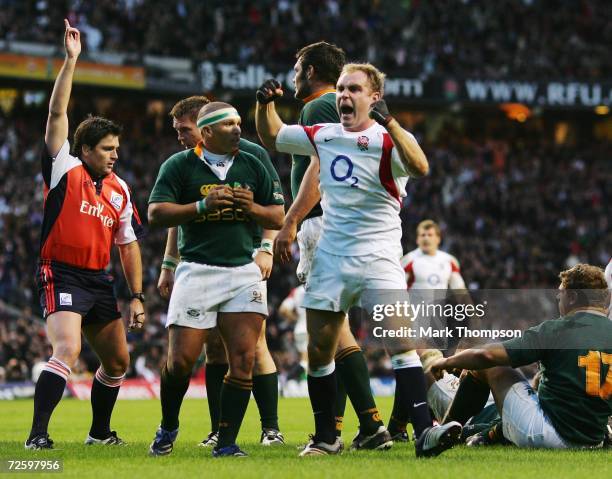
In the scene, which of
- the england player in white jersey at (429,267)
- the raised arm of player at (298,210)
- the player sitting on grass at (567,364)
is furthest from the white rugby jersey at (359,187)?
the england player in white jersey at (429,267)

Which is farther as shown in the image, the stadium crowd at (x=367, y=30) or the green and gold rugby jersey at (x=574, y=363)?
the stadium crowd at (x=367, y=30)

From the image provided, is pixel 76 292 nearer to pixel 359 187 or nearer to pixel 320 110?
pixel 320 110

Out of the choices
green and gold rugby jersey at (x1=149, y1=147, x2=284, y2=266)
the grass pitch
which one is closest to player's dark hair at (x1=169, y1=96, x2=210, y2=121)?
green and gold rugby jersey at (x1=149, y1=147, x2=284, y2=266)

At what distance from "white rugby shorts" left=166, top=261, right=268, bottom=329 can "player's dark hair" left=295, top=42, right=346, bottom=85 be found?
1.69 m

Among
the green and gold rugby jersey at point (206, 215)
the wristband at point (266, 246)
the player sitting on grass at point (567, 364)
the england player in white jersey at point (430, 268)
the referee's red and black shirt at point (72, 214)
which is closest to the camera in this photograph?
the player sitting on grass at point (567, 364)

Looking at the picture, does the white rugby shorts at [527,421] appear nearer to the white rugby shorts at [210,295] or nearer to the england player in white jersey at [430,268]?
the white rugby shorts at [210,295]

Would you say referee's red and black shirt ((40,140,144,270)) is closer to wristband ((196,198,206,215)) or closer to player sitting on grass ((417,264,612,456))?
wristband ((196,198,206,215))

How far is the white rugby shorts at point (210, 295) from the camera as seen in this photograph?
729 cm

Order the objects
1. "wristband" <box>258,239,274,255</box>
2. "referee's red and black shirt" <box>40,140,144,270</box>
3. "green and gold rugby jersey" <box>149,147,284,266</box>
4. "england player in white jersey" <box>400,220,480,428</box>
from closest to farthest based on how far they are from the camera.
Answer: "green and gold rugby jersey" <box>149,147,284,266</box>, "wristband" <box>258,239,274,255</box>, "referee's red and black shirt" <box>40,140,144,270</box>, "england player in white jersey" <box>400,220,480,428</box>

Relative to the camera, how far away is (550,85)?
36.1m

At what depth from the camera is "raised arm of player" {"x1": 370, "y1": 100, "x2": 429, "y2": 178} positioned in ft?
21.8

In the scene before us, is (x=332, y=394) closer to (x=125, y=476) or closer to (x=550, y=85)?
(x=125, y=476)

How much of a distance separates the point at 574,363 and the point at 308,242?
84.0 inches

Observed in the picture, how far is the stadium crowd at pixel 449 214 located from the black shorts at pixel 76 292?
39.5ft
